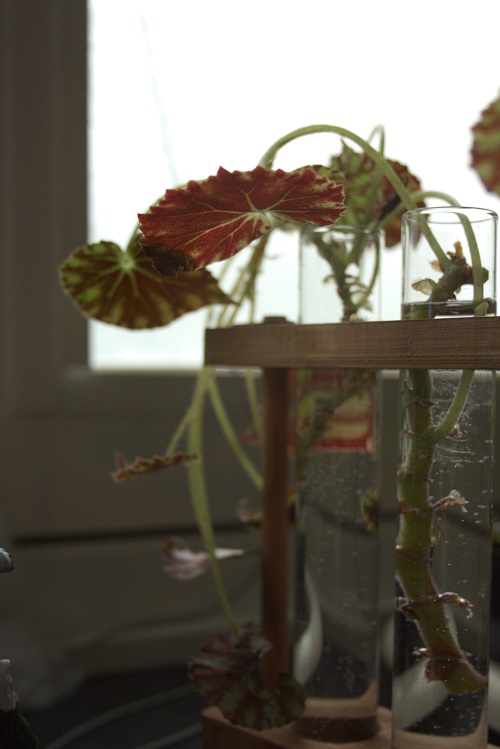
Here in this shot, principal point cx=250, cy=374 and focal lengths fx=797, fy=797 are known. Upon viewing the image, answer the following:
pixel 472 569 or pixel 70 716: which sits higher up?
pixel 472 569

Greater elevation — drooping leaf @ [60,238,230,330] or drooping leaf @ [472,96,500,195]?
drooping leaf @ [472,96,500,195]

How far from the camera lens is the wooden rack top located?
0.38 metres

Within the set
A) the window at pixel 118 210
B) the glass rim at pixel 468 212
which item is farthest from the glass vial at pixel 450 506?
the window at pixel 118 210

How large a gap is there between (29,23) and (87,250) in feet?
1.42

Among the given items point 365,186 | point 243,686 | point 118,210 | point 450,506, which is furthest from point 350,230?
point 118,210

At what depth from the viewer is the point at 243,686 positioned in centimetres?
49

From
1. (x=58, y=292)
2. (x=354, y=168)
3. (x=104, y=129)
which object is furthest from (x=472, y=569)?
(x=104, y=129)

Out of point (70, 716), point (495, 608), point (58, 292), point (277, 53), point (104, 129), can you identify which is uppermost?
point (277, 53)

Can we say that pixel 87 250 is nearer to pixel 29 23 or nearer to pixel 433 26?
pixel 29 23

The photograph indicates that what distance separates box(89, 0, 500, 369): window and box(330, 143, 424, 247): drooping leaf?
33 cm

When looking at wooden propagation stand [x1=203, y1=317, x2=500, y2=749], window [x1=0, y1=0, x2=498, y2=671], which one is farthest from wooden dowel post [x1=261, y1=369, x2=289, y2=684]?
window [x1=0, y1=0, x2=498, y2=671]

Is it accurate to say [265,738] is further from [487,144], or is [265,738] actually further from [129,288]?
[487,144]

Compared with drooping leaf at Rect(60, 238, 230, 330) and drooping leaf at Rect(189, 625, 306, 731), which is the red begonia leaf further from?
drooping leaf at Rect(189, 625, 306, 731)

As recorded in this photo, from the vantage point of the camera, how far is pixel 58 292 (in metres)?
0.84
